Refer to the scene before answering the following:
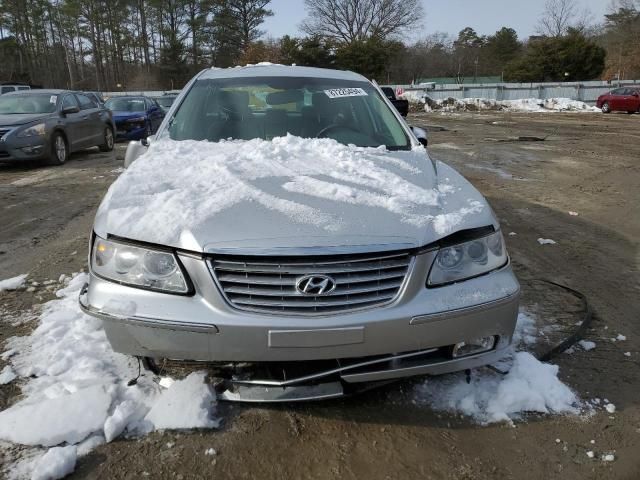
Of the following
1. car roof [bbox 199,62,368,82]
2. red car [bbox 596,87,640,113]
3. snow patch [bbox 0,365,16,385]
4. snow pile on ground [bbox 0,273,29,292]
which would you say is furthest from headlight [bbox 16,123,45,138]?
red car [bbox 596,87,640,113]

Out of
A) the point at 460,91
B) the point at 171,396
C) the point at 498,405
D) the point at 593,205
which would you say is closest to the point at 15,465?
the point at 171,396

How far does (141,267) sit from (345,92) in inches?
98.8

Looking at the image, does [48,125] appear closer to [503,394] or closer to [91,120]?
[91,120]

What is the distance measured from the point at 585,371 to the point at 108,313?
8.30ft

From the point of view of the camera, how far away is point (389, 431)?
2404 mm

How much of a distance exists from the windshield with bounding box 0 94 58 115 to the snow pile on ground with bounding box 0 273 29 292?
25.5 ft

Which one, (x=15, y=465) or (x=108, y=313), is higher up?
(x=108, y=313)

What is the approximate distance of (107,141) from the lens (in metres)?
13.0

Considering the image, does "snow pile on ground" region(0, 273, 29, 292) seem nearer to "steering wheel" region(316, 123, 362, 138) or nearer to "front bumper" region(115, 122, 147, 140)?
"steering wheel" region(316, 123, 362, 138)

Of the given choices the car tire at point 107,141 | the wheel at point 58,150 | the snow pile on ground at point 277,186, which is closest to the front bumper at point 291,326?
the snow pile on ground at point 277,186

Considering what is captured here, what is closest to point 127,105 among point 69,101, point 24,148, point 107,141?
point 107,141

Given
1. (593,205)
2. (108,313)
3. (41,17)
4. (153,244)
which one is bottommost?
(593,205)

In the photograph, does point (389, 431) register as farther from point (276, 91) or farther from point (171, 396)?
point (276, 91)

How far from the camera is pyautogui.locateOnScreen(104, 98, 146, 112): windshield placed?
15.8 m
